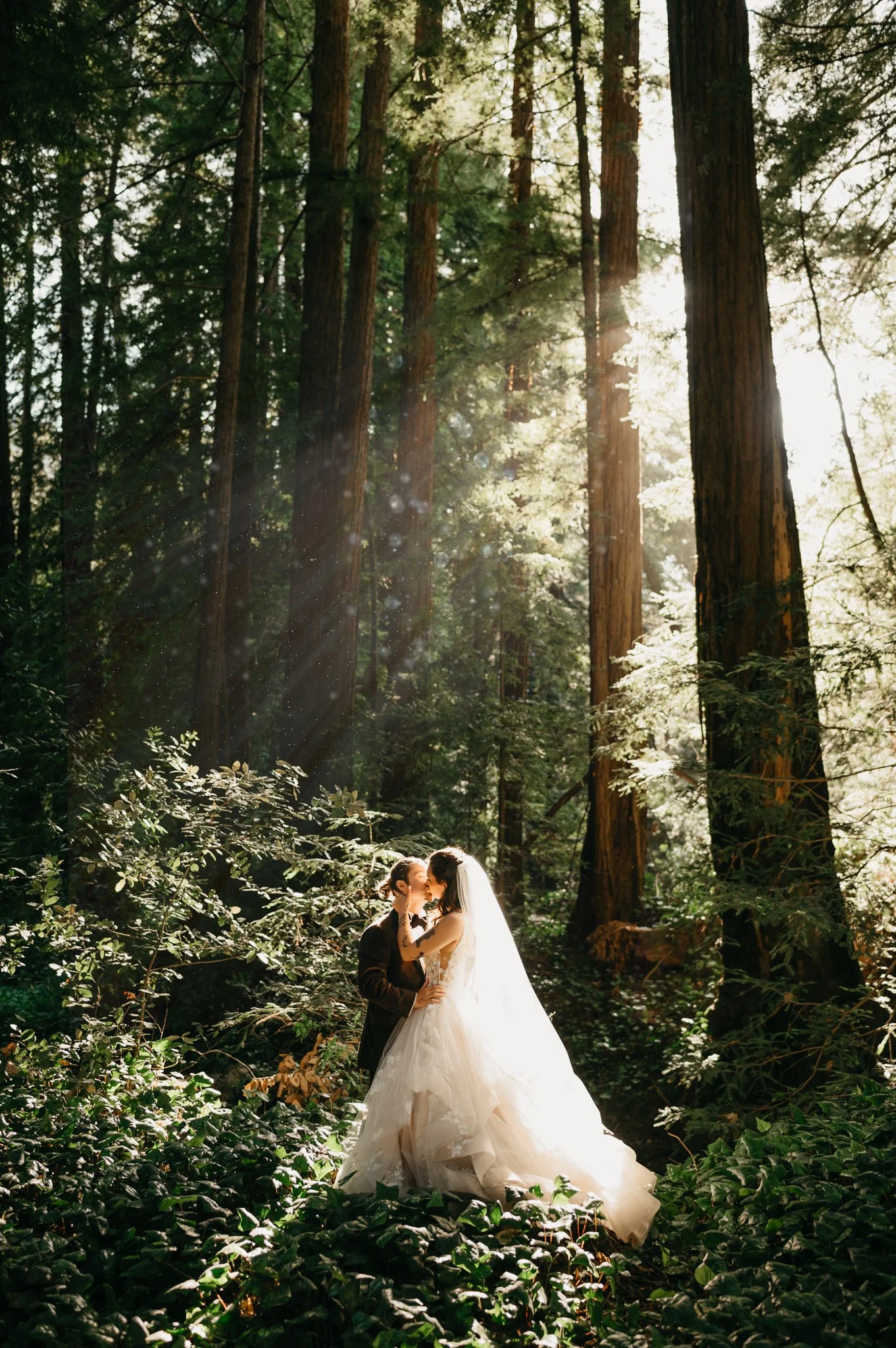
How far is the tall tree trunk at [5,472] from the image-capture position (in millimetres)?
15758

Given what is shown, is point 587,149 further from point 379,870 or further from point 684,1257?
point 684,1257

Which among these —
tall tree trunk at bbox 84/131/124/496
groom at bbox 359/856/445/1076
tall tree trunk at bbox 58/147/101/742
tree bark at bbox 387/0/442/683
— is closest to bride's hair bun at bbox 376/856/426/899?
groom at bbox 359/856/445/1076

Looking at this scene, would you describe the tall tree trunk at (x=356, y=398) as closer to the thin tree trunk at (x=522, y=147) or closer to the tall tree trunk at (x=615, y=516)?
the thin tree trunk at (x=522, y=147)

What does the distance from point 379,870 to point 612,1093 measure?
3000 mm

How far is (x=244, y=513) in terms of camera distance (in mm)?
16500

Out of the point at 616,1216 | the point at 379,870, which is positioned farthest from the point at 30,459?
the point at 616,1216

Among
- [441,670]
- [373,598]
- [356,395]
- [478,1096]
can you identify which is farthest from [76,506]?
[478,1096]

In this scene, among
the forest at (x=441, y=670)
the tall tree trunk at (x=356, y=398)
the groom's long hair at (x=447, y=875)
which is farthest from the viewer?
the tall tree trunk at (x=356, y=398)

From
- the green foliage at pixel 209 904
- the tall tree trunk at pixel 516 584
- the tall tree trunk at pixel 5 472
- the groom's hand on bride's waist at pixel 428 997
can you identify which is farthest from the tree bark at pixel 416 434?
the groom's hand on bride's waist at pixel 428 997

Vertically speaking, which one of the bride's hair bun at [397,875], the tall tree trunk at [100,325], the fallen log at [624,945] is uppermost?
the tall tree trunk at [100,325]

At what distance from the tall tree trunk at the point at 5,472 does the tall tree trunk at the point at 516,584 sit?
787 centimetres

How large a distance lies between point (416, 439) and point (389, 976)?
1134 centimetres

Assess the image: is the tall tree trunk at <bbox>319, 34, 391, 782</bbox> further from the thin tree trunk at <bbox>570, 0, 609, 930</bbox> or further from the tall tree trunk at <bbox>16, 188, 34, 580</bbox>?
the tall tree trunk at <bbox>16, 188, 34, 580</bbox>

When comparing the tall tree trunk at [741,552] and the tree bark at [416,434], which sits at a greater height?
the tree bark at [416,434]
